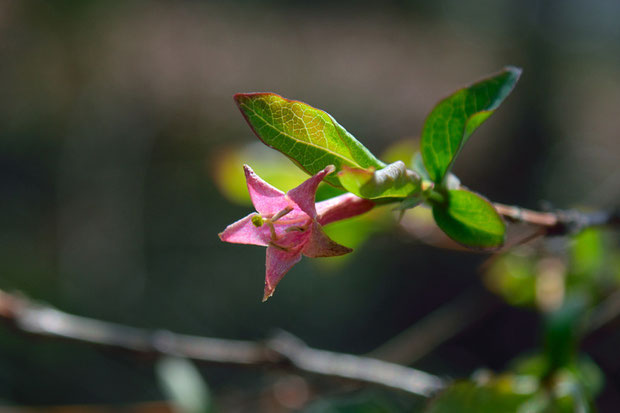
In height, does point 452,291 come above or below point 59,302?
above

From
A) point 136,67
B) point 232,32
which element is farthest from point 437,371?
point 232,32

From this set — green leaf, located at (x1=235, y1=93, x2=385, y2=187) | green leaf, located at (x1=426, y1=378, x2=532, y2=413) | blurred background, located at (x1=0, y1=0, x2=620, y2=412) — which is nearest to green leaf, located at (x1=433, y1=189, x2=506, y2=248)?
green leaf, located at (x1=235, y1=93, x2=385, y2=187)

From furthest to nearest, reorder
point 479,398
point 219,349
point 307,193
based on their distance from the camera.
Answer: point 219,349 < point 479,398 < point 307,193

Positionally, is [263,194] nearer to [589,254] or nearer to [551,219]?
[551,219]

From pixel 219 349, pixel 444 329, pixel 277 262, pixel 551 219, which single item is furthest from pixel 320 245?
pixel 444 329

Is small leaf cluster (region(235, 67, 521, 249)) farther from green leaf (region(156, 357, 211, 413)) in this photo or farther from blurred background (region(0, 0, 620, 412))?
green leaf (region(156, 357, 211, 413))

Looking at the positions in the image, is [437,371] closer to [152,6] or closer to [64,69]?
[64,69]
